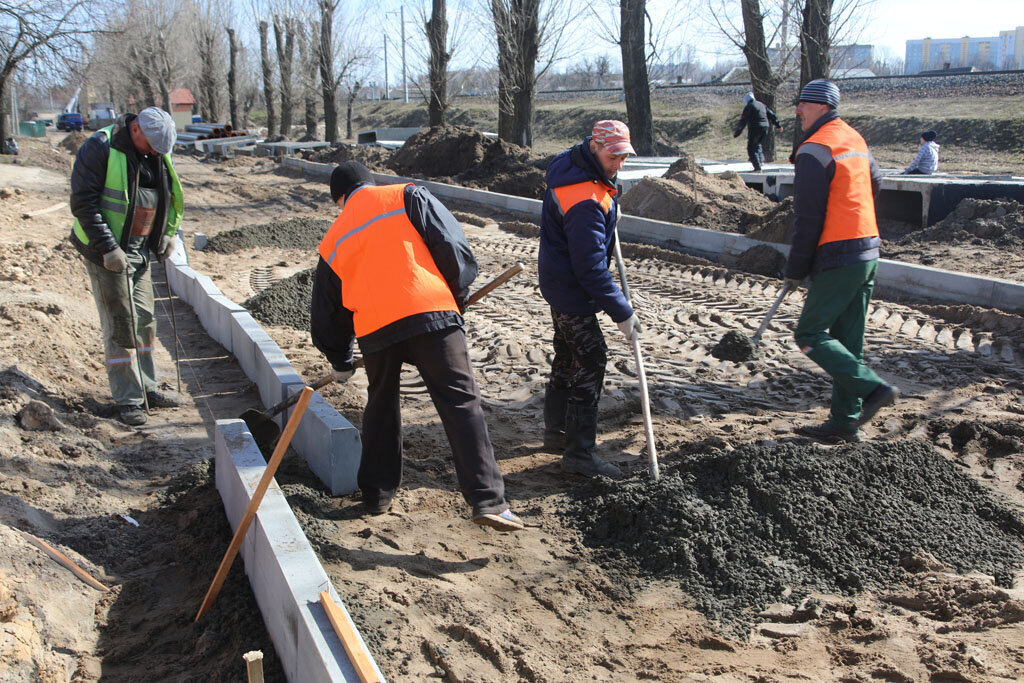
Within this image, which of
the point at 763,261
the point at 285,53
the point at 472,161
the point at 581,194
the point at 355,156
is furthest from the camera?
the point at 285,53

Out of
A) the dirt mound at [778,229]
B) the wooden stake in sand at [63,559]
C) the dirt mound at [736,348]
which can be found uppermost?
the dirt mound at [778,229]

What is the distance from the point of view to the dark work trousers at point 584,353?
4.29 m

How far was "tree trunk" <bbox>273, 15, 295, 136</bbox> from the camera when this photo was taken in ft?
109

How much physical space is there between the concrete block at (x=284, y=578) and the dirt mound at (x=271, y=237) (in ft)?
25.0

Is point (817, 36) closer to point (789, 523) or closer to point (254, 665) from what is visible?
point (789, 523)

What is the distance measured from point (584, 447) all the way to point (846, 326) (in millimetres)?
1697

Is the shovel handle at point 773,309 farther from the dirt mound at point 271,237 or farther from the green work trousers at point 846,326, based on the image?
the dirt mound at point 271,237

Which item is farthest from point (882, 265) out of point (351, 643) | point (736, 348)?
point (351, 643)

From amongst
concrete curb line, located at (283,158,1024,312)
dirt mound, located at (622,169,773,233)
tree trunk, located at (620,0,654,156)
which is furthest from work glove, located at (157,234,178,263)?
tree trunk, located at (620,0,654,156)

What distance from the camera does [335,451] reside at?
4.12 m

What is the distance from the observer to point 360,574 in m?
3.41

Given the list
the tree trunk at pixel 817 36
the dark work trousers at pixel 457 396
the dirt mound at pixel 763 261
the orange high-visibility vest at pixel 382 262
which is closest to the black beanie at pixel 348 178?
the orange high-visibility vest at pixel 382 262

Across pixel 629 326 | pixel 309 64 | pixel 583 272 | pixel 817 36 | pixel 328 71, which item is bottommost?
pixel 629 326

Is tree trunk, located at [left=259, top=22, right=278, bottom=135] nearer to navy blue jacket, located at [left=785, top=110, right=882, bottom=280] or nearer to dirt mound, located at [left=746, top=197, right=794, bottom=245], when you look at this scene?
dirt mound, located at [left=746, top=197, right=794, bottom=245]
